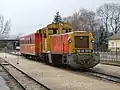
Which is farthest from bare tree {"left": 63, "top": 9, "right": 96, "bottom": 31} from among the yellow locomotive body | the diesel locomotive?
the yellow locomotive body

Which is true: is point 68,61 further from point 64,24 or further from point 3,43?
point 3,43

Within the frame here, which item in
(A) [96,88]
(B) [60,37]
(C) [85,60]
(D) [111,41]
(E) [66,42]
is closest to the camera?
(A) [96,88]

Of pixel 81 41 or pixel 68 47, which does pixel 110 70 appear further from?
pixel 68 47

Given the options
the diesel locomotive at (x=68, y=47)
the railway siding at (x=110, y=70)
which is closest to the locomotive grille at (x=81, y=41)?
the diesel locomotive at (x=68, y=47)

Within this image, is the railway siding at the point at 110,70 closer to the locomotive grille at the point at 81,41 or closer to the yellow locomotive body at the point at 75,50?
the yellow locomotive body at the point at 75,50

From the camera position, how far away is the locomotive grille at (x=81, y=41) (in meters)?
22.6

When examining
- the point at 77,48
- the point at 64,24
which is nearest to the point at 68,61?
the point at 77,48

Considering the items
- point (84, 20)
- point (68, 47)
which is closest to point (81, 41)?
point (68, 47)

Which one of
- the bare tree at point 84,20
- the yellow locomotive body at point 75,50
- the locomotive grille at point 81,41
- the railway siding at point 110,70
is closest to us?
the railway siding at point 110,70

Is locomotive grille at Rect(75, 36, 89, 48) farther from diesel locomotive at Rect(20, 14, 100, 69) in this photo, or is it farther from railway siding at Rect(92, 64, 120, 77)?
railway siding at Rect(92, 64, 120, 77)

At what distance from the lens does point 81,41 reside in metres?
22.7

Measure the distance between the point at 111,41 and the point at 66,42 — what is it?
2521 inches

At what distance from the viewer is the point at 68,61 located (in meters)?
22.4

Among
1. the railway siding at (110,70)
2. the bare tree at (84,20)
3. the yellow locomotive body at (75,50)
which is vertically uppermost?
the bare tree at (84,20)
